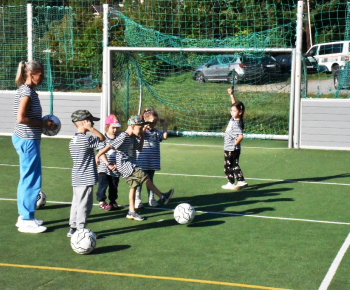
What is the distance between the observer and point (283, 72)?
738 inches

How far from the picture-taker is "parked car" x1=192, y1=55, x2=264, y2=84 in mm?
18278

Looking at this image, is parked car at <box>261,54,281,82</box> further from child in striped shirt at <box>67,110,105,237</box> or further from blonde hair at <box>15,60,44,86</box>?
child in striped shirt at <box>67,110,105,237</box>

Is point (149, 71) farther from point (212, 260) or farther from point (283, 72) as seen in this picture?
point (212, 260)

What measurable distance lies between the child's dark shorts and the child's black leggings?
264cm

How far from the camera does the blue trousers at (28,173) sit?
Result: 752cm

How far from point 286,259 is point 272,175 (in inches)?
211

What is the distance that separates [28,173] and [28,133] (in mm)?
496

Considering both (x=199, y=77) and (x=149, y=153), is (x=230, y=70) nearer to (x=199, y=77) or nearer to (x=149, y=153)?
(x=199, y=77)

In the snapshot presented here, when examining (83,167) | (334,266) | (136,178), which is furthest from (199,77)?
(334,266)

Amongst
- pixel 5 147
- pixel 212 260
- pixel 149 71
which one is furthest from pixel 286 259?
pixel 149 71

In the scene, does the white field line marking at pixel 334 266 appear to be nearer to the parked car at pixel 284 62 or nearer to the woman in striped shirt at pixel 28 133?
the woman in striped shirt at pixel 28 133

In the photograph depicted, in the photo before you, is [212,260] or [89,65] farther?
[89,65]

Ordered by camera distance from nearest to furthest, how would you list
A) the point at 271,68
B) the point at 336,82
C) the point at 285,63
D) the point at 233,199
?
1. the point at 233,199
2. the point at 336,82
3. the point at 271,68
4. the point at 285,63

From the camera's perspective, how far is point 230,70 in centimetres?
1919
